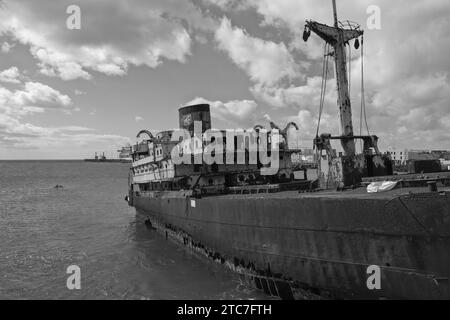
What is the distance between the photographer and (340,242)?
995 centimetres

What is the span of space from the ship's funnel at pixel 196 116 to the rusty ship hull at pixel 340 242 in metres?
11.7

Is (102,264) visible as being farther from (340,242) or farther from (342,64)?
(342,64)

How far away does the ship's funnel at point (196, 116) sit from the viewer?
85.7ft

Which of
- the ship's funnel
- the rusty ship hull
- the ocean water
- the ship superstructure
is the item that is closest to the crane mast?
the ship superstructure

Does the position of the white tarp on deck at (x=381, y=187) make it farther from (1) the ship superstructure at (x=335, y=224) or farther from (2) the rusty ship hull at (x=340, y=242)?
(2) the rusty ship hull at (x=340, y=242)

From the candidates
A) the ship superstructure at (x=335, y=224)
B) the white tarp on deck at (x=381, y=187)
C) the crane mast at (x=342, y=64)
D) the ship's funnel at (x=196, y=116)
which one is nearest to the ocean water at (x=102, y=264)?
the ship superstructure at (x=335, y=224)

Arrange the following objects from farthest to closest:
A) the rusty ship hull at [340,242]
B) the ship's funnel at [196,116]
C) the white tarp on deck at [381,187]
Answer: the ship's funnel at [196,116] < the white tarp on deck at [381,187] < the rusty ship hull at [340,242]

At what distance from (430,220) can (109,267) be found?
1477 cm

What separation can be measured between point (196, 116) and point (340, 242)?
59.0 ft

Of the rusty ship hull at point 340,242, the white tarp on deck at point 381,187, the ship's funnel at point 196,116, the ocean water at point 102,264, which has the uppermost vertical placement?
the ship's funnel at point 196,116

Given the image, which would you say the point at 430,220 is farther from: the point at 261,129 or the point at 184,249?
the point at 261,129

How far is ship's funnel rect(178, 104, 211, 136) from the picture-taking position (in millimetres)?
26109

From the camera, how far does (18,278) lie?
1603 cm
